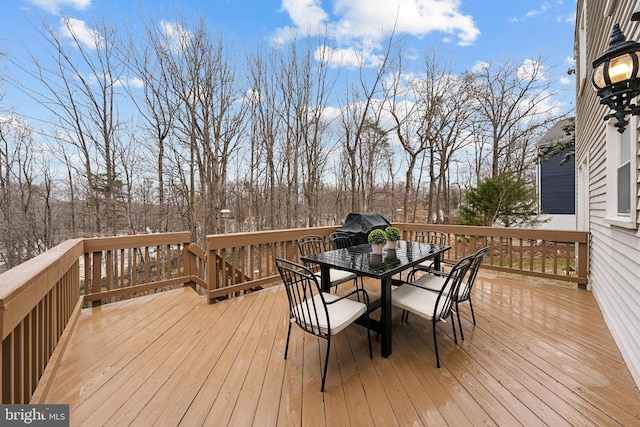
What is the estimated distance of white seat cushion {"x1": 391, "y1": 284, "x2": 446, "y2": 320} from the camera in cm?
205

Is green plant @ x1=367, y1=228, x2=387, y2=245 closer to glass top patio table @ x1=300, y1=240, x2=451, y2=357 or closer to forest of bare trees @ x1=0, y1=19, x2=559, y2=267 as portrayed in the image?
glass top patio table @ x1=300, y1=240, x2=451, y2=357

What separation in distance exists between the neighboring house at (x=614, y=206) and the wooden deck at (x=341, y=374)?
0.26 meters

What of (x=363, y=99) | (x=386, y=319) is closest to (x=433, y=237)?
(x=386, y=319)

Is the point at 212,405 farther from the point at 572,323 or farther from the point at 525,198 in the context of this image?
the point at 525,198

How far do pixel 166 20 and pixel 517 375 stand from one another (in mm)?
9080

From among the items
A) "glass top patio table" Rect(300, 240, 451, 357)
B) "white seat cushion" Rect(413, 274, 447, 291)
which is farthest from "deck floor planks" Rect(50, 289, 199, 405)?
"white seat cushion" Rect(413, 274, 447, 291)

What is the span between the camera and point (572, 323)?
2.65 m

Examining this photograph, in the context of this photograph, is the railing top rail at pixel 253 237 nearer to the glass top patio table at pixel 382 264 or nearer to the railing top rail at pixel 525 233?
the glass top patio table at pixel 382 264

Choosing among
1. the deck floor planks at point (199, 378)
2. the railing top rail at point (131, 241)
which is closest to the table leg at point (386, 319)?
the deck floor planks at point (199, 378)

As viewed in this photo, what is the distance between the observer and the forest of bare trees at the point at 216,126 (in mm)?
6195

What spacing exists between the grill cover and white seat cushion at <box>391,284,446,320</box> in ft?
5.64

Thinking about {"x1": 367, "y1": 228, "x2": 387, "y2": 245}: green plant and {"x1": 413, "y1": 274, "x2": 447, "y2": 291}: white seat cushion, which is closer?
{"x1": 413, "y1": 274, "x2": 447, "y2": 291}: white seat cushion

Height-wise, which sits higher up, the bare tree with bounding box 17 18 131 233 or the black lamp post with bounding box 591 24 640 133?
the bare tree with bounding box 17 18 131 233
